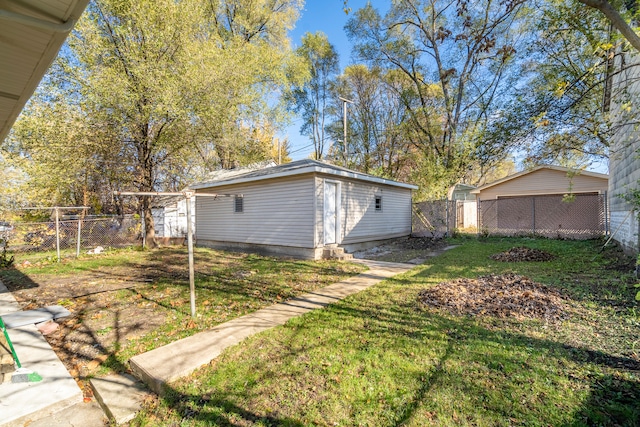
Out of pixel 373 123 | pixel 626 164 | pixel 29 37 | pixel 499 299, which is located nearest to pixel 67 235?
pixel 29 37

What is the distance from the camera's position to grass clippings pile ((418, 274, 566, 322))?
3717mm

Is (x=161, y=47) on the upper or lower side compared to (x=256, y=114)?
upper

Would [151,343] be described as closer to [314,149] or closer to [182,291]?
[182,291]

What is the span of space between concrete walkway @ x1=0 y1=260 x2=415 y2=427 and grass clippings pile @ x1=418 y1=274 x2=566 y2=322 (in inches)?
95.3

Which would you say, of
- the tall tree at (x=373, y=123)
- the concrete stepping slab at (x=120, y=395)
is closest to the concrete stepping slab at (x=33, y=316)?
the concrete stepping slab at (x=120, y=395)

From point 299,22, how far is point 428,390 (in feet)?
72.2

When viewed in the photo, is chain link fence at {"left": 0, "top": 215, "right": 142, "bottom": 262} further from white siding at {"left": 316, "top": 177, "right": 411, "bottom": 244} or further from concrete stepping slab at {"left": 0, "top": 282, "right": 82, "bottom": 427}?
white siding at {"left": 316, "top": 177, "right": 411, "bottom": 244}

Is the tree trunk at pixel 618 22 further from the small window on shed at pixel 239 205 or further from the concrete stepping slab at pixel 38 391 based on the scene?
the small window on shed at pixel 239 205

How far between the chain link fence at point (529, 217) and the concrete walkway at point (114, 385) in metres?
11.6

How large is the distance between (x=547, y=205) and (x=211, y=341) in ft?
48.6

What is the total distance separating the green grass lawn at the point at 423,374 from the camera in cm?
202

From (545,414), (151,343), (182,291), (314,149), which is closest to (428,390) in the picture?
(545,414)

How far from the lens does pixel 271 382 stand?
2.46 m

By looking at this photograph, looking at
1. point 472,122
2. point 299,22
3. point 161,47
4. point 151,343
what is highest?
point 299,22
